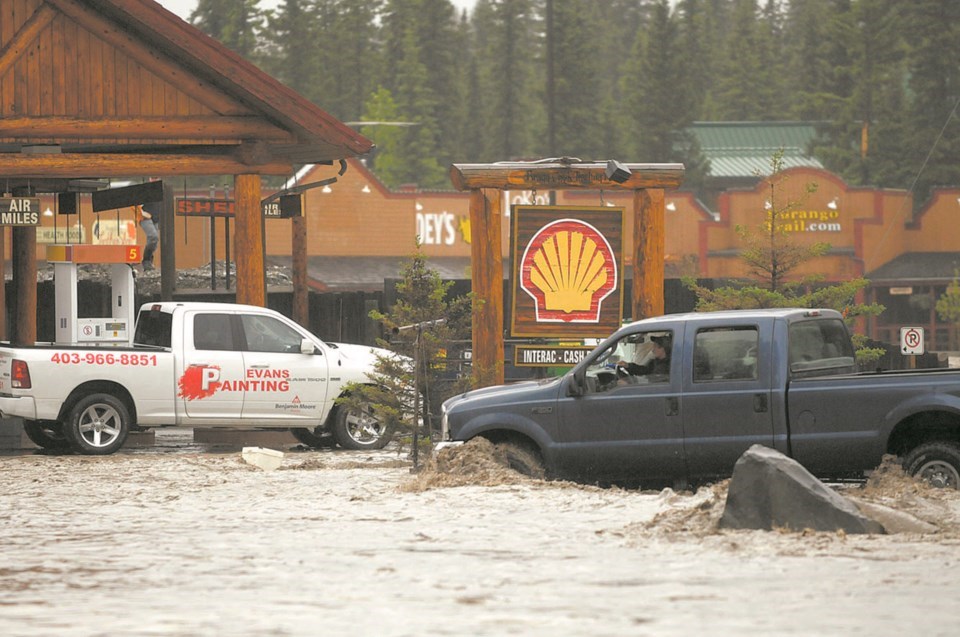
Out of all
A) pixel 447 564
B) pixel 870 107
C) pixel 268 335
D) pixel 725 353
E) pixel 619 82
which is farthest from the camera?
pixel 619 82

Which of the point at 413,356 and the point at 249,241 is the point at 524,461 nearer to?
the point at 413,356

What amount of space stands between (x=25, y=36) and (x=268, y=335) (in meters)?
5.04

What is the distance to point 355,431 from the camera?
2103cm

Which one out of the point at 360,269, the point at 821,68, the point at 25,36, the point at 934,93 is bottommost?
the point at 360,269

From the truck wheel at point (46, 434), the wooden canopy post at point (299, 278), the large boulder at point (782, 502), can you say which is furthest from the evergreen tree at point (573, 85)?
the large boulder at point (782, 502)

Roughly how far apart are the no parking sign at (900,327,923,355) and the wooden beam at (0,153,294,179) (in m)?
11.0

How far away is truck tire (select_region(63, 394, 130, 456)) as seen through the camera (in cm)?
1989

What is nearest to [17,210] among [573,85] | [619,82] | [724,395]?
[724,395]

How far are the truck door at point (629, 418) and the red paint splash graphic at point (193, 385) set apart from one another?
6.62m

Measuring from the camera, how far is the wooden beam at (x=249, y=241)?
22.6 m

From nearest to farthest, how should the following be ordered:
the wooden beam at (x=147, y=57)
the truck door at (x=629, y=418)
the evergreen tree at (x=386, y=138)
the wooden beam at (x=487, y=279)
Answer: the truck door at (x=629, y=418) → the wooden beam at (x=487, y=279) → the wooden beam at (x=147, y=57) → the evergreen tree at (x=386, y=138)

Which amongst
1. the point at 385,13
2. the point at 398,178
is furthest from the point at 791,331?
the point at 385,13

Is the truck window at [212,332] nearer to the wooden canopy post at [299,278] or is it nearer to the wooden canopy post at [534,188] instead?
the wooden canopy post at [534,188]

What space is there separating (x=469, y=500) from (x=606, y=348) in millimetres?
1843
